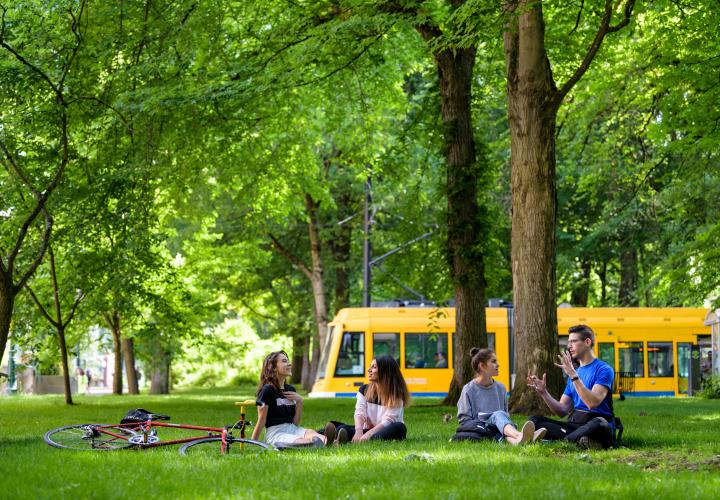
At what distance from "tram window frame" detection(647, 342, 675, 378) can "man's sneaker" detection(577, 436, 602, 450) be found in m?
26.4

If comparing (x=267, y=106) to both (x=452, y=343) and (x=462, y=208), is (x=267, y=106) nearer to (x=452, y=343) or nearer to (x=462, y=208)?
(x=462, y=208)

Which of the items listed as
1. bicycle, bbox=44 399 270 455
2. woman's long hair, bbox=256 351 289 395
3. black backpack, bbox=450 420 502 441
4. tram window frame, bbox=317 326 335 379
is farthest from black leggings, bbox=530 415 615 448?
tram window frame, bbox=317 326 335 379

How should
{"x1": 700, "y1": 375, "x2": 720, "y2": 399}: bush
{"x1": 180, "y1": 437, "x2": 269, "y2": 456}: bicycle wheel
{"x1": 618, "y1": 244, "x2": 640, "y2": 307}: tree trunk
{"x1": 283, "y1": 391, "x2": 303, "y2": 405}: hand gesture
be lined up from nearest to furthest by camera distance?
{"x1": 180, "y1": 437, "x2": 269, "y2": 456}: bicycle wheel < {"x1": 283, "y1": 391, "x2": 303, "y2": 405}: hand gesture < {"x1": 700, "y1": 375, "x2": 720, "y2": 399}: bush < {"x1": 618, "y1": 244, "x2": 640, "y2": 307}: tree trunk

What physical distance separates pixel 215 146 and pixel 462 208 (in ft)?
16.6

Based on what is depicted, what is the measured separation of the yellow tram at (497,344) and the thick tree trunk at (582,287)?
451 cm

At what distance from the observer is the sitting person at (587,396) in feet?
36.9

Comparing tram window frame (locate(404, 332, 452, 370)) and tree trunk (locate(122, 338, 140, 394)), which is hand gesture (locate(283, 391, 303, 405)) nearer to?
tram window frame (locate(404, 332, 452, 370))

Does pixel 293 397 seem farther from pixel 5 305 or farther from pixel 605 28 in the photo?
pixel 605 28

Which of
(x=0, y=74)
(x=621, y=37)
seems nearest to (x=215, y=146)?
(x=0, y=74)

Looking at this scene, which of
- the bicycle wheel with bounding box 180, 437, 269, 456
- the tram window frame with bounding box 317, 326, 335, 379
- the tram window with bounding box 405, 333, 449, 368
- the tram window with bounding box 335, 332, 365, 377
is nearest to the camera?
the bicycle wheel with bounding box 180, 437, 269, 456

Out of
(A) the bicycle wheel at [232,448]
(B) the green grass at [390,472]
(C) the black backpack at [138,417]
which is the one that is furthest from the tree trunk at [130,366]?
(A) the bicycle wheel at [232,448]

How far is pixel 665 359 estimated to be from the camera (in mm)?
37062

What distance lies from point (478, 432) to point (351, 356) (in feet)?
75.9

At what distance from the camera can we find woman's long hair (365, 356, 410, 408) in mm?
12375
